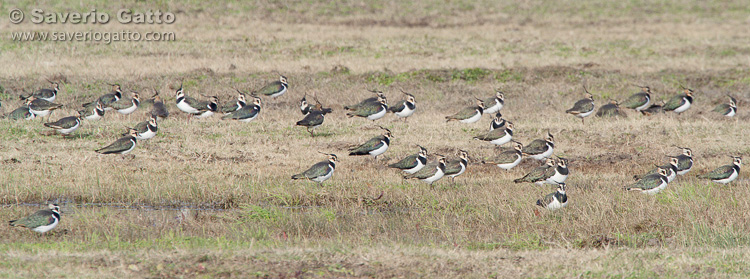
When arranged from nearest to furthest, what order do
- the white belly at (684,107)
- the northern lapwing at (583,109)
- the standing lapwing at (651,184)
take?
the standing lapwing at (651,184) < the northern lapwing at (583,109) < the white belly at (684,107)

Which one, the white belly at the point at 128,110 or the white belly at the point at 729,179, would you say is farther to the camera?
the white belly at the point at 128,110

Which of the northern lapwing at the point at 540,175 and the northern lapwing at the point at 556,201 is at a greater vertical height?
the northern lapwing at the point at 540,175

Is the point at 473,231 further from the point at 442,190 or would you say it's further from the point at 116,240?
the point at 116,240

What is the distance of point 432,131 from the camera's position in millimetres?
21344

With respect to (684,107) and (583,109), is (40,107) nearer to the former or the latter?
(583,109)

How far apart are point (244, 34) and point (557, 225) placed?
28857mm

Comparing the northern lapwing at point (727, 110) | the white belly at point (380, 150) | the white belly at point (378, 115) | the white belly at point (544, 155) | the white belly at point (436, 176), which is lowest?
the white belly at point (436, 176)

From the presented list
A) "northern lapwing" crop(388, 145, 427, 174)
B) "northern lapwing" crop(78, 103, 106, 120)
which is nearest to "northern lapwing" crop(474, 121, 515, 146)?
"northern lapwing" crop(388, 145, 427, 174)

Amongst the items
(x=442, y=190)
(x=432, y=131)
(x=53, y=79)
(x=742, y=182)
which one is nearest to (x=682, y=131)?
(x=742, y=182)

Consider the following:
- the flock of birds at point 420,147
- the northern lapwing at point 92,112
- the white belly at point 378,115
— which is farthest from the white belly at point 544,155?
the northern lapwing at point 92,112

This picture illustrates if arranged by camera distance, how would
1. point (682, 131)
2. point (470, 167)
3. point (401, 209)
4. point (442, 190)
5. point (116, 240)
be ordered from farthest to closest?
point (682, 131) → point (470, 167) → point (442, 190) → point (401, 209) → point (116, 240)

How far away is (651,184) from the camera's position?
48.3 ft

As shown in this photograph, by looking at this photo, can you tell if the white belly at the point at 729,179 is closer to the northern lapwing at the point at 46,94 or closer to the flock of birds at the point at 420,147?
the flock of birds at the point at 420,147

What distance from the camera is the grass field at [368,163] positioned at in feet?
32.7
